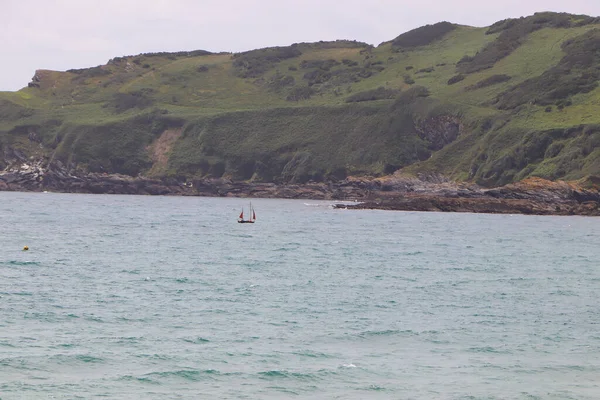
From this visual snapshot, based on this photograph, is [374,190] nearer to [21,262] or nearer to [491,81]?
[491,81]

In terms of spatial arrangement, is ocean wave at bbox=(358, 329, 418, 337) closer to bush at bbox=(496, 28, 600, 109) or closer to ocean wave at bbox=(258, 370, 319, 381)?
ocean wave at bbox=(258, 370, 319, 381)

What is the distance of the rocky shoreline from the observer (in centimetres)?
11531

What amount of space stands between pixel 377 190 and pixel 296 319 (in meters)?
117

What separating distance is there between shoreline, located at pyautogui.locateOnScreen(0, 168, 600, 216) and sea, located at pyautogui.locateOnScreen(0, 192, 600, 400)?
1828 inches

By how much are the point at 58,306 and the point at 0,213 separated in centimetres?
6812

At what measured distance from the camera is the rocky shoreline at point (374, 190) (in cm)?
11531

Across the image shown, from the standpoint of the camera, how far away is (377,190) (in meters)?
150

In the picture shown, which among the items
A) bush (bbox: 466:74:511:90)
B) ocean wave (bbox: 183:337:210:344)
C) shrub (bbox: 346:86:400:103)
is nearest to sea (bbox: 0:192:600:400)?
ocean wave (bbox: 183:337:210:344)

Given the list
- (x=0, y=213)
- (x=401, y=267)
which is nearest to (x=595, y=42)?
(x=0, y=213)

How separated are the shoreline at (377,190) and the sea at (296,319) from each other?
46436mm

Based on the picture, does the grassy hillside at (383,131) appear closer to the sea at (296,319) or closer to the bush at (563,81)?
the bush at (563,81)

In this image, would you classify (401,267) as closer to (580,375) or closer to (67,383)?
(580,375)

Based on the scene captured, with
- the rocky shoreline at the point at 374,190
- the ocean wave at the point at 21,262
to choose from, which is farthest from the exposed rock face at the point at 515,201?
the ocean wave at the point at 21,262

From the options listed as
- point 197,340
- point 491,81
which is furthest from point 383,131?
point 197,340
